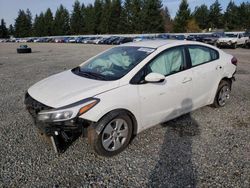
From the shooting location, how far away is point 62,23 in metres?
87.3

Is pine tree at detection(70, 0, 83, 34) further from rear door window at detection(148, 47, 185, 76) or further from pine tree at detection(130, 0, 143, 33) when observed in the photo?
rear door window at detection(148, 47, 185, 76)

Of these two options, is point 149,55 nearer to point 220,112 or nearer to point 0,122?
point 220,112

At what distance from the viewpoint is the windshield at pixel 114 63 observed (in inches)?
149

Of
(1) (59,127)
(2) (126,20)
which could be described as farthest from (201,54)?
(2) (126,20)

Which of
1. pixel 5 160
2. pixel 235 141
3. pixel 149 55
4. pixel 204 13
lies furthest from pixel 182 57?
pixel 204 13

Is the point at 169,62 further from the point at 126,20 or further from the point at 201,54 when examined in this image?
the point at 126,20

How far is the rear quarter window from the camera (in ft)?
14.8

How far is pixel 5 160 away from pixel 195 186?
255 cm

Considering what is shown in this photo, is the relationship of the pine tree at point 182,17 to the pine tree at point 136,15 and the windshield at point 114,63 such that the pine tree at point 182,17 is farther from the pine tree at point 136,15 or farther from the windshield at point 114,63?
the windshield at point 114,63

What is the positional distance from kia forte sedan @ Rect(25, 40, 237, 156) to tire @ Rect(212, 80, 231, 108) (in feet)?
1.19

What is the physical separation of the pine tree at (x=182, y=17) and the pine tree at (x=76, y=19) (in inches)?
1367

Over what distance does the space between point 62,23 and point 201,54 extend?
8930cm

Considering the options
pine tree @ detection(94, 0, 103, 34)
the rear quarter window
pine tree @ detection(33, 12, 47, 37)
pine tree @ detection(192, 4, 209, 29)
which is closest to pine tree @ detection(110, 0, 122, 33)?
pine tree @ detection(94, 0, 103, 34)

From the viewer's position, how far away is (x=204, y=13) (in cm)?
7725
